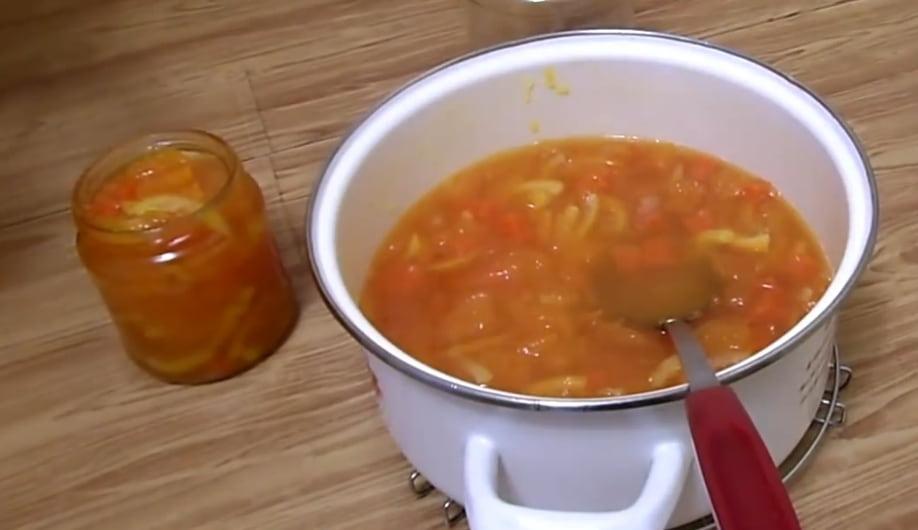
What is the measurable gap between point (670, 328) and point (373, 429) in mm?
237

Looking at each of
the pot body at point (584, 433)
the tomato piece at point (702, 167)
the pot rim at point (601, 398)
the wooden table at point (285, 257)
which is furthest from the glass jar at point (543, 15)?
the pot body at point (584, 433)

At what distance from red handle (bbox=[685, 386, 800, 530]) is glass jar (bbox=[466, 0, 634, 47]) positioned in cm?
53

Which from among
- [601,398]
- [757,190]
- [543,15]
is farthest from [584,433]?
[543,15]

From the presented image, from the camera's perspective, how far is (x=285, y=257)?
3.30ft

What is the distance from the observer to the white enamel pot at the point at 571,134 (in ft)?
2.13

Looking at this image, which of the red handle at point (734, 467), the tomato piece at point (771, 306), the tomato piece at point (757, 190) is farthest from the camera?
the tomato piece at point (757, 190)

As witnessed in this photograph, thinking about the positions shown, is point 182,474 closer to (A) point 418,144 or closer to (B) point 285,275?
(B) point 285,275

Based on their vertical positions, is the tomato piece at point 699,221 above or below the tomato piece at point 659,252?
below

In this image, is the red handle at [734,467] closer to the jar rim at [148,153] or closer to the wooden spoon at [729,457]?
the wooden spoon at [729,457]

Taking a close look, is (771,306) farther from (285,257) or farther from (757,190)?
(285,257)

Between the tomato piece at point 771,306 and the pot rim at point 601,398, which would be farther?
the tomato piece at point 771,306

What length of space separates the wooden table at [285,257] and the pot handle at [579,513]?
6.0 inches

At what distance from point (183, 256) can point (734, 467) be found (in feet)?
1.40

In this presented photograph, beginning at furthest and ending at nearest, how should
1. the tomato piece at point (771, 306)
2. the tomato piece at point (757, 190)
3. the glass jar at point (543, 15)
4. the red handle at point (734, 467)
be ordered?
the glass jar at point (543, 15) → the tomato piece at point (757, 190) → the tomato piece at point (771, 306) → the red handle at point (734, 467)
